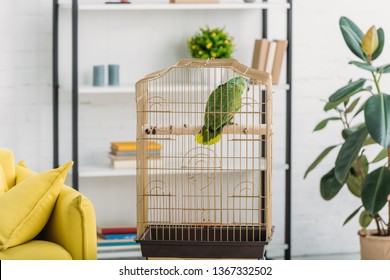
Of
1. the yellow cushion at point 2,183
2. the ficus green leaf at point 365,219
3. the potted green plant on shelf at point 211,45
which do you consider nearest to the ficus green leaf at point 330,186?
the ficus green leaf at point 365,219

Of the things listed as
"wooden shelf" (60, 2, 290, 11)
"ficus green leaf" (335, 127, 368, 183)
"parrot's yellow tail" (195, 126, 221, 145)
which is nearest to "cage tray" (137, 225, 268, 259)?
"parrot's yellow tail" (195, 126, 221, 145)

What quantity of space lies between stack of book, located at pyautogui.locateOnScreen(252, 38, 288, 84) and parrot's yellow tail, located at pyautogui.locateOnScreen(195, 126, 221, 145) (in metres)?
1.65

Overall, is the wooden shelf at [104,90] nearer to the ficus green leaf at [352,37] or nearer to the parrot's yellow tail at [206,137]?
the ficus green leaf at [352,37]

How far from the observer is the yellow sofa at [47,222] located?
2.82 metres

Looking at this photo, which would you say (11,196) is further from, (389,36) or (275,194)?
(389,36)

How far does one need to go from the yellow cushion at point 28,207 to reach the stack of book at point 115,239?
3.82 feet

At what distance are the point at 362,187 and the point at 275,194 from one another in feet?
2.86

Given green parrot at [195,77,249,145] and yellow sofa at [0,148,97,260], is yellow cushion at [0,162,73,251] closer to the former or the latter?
yellow sofa at [0,148,97,260]

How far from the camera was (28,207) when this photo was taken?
9.50 feet

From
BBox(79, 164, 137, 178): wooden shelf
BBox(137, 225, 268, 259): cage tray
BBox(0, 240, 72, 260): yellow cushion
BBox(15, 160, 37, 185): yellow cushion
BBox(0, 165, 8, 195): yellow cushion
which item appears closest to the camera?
BBox(137, 225, 268, 259): cage tray

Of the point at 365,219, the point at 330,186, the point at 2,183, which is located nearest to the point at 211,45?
the point at 330,186

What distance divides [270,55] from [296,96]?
440mm

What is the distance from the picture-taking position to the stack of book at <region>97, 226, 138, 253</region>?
4102 mm
